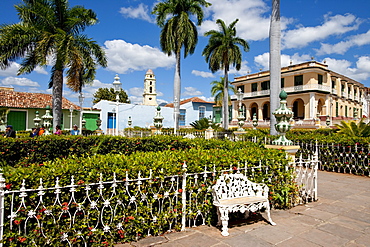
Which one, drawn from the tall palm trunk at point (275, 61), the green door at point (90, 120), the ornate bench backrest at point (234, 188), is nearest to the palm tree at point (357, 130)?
the tall palm trunk at point (275, 61)

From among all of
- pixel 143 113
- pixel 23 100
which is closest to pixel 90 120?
pixel 143 113

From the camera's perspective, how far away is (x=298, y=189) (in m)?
5.07

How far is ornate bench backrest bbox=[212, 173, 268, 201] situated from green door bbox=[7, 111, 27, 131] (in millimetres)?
27673

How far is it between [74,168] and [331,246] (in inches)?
136

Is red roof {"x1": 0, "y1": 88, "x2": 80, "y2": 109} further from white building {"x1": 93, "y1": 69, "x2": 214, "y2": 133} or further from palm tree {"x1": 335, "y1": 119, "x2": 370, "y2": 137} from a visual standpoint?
palm tree {"x1": 335, "y1": 119, "x2": 370, "y2": 137}

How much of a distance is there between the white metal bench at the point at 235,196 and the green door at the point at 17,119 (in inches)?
1090

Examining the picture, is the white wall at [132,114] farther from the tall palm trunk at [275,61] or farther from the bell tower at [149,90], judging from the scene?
the tall palm trunk at [275,61]

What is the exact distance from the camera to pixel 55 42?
1421 cm

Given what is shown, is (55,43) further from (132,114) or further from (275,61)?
(132,114)

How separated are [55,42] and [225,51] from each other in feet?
55.6

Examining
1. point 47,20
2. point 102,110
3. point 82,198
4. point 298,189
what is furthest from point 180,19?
point 82,198

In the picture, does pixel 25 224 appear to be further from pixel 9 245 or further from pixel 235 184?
pixel 235 184

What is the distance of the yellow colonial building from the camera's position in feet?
95.8

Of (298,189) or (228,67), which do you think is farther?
(228,67)
